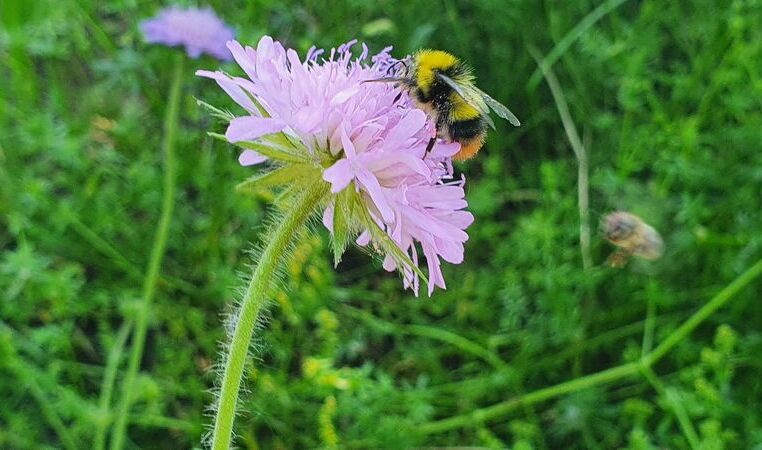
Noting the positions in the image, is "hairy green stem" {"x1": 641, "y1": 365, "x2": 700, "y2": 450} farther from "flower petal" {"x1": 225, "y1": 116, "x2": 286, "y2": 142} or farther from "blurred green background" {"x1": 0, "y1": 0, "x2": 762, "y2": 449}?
"flower petal" {"x1": 225, "y1": 116, "x2": 286, "y2": 142}

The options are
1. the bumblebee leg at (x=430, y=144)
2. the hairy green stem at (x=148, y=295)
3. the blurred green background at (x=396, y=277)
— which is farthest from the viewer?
the blurred green background at (x=396, y=277)

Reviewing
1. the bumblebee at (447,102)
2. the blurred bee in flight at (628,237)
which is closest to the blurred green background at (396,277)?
the blurred bee in flight at (628,237)

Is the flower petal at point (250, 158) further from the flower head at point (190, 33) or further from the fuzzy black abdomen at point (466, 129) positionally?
the flower head at point (190, 33)

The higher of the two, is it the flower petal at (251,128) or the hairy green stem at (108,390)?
the hairy green stem at (108,390)

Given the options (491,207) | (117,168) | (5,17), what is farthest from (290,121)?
(5,17)

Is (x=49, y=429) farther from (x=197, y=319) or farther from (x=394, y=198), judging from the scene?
(x=394, y=198)

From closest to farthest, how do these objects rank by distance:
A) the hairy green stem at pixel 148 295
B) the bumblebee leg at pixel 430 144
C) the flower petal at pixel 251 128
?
the flower petal at pixel 251 128 < the bumblebee leg at pixel 430 144 < the hairy green stem at pixel 148 295

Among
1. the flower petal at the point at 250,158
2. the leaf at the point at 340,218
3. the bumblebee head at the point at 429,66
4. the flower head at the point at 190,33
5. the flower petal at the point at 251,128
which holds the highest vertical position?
the flower head at the point at 190,33

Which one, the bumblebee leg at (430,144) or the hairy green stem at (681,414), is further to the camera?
the hairy green stem at (681,414)
